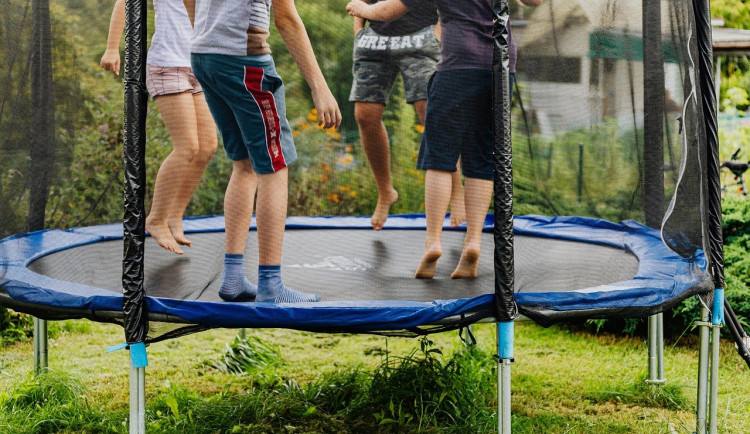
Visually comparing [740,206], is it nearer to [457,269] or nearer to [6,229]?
[457,269]

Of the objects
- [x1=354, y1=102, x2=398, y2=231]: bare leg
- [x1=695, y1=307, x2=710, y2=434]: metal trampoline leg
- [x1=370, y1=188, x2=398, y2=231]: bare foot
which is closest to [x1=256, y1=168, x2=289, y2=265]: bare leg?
[x1=354, y1=102, x2=398, y2=231]: bare leg

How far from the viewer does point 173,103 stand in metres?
Result: 2.32

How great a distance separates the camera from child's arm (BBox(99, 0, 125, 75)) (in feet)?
7.86

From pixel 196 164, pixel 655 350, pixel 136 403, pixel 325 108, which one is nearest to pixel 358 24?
pixel 325 108

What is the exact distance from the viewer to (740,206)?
356 centimetres

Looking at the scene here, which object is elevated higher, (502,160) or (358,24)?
(358,24)

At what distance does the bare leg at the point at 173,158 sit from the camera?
7.63 feet

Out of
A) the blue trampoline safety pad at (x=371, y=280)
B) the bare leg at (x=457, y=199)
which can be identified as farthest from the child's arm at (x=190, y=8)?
the bare leg at (x=457, y=199)

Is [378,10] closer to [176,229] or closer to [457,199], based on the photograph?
[457,199]

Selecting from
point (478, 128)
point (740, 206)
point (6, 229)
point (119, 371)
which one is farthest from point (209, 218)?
point (740, 206)

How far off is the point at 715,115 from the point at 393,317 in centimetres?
120

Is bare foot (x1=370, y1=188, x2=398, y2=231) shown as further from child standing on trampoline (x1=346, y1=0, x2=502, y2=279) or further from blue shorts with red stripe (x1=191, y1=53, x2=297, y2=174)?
blue shorts with red stripe (x1=191, y1=53, x2=297, y2=174)

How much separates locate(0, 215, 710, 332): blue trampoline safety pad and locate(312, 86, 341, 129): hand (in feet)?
1.62

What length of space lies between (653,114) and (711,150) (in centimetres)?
32
